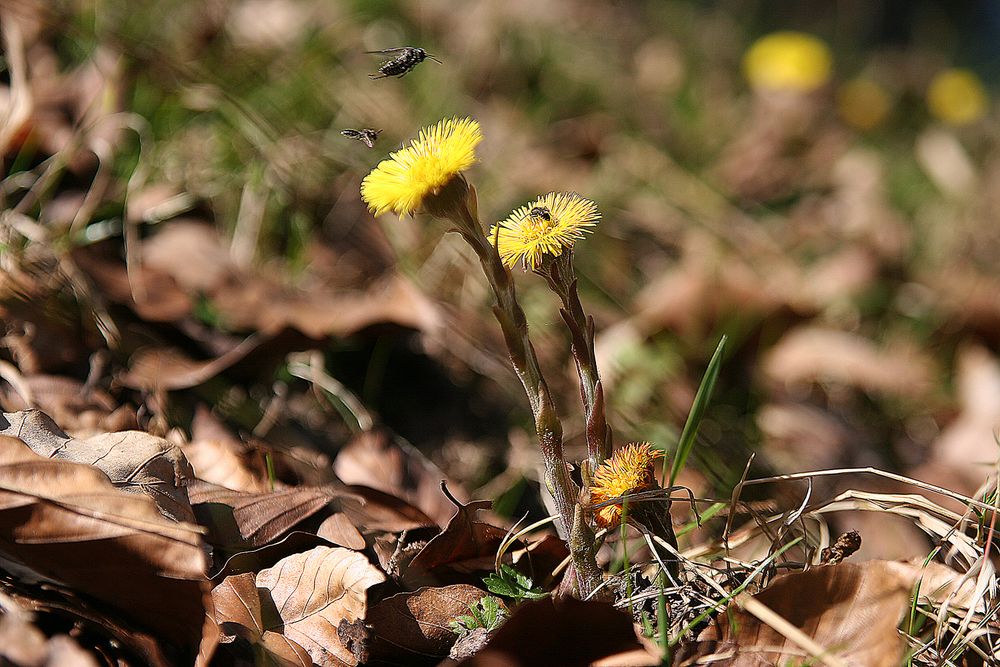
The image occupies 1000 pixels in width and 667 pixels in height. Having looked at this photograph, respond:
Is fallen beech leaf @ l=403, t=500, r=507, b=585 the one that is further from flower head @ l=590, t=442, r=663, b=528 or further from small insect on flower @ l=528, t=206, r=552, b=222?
small insect on flower @ l=528, t=206, r=552, b=222

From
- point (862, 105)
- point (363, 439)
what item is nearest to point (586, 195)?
point (363, 439)

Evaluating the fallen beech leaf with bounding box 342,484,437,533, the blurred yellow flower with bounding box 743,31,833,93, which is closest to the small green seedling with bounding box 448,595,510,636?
the fallen beech leaf with bounding box 342,484,437,533

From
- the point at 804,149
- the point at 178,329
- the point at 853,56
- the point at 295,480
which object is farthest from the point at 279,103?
the point at 853,56

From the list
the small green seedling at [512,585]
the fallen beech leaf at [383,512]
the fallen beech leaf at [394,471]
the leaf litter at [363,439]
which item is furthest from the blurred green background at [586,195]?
the small green seedling at [512,585]

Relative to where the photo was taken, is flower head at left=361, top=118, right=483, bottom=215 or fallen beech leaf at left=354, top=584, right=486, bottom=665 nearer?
flower head at left=361, top=118, right=483, bottom=215

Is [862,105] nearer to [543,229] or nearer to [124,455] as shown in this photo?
[543,229]

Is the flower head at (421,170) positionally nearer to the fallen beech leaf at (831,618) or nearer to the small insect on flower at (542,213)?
the small insect on flower at (542,213)
